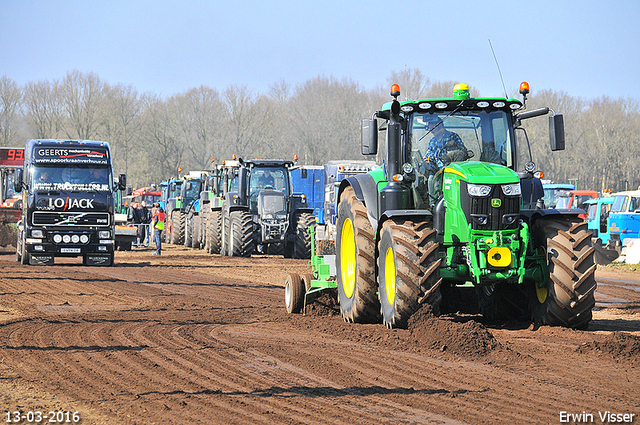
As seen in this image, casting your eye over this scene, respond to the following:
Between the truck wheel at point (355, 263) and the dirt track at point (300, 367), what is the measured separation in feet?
0.82

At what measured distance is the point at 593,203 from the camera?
26.0 m

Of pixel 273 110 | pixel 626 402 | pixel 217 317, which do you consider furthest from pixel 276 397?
pixel 273 110

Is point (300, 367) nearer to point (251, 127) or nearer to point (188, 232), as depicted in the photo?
point (188, 232)

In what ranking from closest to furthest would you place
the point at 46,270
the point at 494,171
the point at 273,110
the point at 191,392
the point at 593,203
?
the point at 191,392, the point at 494,171, the point at 46,270, the point at 593,203, the point at 273,110

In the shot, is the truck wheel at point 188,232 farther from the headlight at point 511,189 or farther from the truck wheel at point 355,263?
the headlight at point 511,189

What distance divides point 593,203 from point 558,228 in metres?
19.2

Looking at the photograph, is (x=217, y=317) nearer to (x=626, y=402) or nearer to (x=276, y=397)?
(x=276, y=397)

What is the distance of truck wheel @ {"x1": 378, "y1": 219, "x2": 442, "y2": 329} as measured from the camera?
25.2ft

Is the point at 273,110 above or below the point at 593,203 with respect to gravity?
above

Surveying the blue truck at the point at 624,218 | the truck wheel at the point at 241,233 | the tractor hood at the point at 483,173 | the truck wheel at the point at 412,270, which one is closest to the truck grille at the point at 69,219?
the truck wheel at the point at 241,233

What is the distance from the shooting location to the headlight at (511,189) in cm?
785

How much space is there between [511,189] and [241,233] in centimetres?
1447

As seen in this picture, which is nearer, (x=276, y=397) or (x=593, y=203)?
(x=276, y=397)

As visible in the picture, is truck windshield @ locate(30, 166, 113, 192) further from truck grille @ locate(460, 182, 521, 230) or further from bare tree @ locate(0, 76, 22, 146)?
bare tree @ locate(0, 76, 22, 146)
